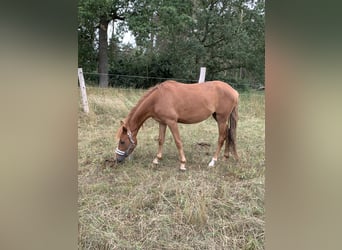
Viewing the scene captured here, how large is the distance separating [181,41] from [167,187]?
748 millimetres

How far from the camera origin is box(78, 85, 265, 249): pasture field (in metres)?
1.09

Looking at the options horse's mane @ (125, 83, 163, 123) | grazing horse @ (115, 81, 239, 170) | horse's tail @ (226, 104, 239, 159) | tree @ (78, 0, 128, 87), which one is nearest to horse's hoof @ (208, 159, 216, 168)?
grazing horse @ (115, 81, 239, 170)

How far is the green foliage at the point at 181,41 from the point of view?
4.54 feet

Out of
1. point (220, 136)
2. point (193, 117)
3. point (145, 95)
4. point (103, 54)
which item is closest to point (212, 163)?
point (220, 136)

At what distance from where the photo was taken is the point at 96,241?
3.32 ft

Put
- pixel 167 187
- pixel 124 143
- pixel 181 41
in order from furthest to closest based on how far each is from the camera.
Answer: pixel 124 143 → pixel 181 41 → pixel 167 187

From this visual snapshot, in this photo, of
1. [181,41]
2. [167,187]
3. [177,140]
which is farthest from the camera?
[177,140]

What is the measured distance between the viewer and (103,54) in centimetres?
156

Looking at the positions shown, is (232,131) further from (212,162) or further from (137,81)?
(137,81)

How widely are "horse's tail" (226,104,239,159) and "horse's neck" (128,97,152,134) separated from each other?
1.61 feet
